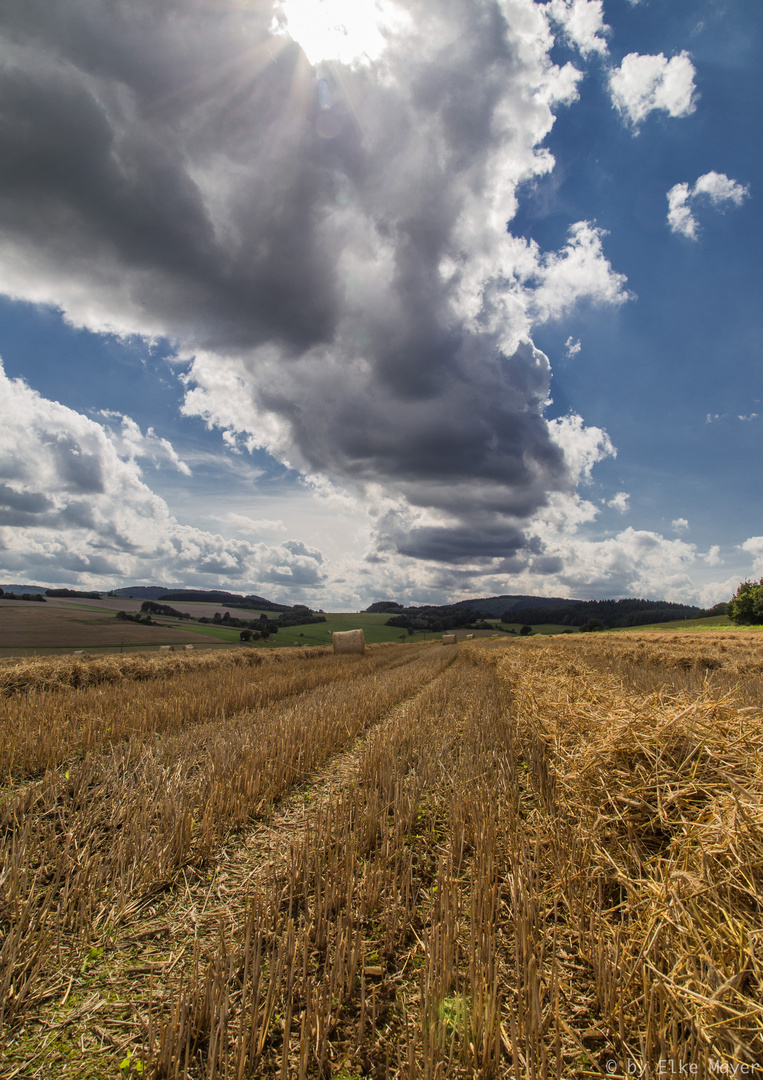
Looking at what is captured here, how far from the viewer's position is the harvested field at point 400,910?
2344 mm

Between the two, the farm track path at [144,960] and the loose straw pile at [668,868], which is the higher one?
the loose straw pile at [668,868]

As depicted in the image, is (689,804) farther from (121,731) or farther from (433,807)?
(121,731)

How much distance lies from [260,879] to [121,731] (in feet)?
20.0

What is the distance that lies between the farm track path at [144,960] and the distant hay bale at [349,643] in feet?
104

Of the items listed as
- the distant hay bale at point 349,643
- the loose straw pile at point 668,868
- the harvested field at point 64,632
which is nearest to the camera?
the loose straw pile at point 668,868

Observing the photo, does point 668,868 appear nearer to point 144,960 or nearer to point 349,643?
point 144,960

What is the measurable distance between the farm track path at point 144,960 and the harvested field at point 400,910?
2 cm

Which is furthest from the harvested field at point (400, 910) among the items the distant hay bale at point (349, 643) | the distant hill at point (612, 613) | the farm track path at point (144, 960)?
the distant hill at point (612, 613)

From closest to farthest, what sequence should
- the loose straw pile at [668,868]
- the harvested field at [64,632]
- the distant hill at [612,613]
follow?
the loose straw pile at [668,868] → the harvested field at [64,632] → the distant hill at [612,613]

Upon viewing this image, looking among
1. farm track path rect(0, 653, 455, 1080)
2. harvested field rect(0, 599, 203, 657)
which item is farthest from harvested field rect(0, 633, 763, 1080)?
harvested field rect(0, 599, 203, 657)

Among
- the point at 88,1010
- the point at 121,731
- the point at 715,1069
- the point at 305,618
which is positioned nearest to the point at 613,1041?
the point at 715,1069

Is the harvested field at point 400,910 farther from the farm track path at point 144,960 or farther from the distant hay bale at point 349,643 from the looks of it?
the distant hay bale at point 349,643

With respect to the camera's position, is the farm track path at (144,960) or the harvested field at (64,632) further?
the harvested field at (64,632)

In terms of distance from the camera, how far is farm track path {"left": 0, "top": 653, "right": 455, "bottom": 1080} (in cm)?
239
